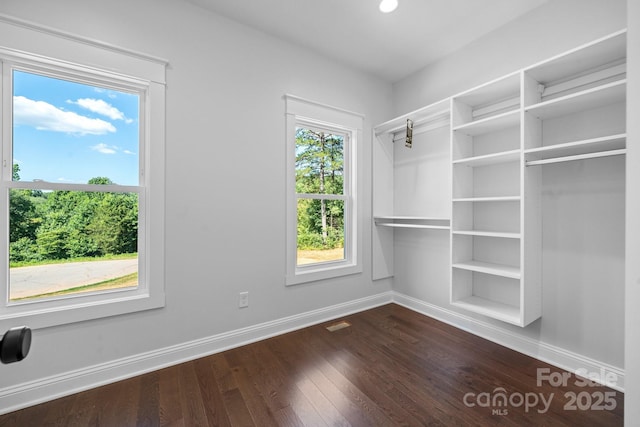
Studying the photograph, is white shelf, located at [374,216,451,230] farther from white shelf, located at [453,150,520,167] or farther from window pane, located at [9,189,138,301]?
window pane, located at [9,189,138,301]

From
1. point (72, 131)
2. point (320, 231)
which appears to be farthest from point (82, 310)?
point (320, 231)

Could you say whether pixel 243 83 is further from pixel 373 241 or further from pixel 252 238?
pixel 373 241

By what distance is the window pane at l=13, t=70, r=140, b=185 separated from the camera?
177 centimetres

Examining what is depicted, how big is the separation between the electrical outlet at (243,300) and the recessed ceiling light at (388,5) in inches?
104

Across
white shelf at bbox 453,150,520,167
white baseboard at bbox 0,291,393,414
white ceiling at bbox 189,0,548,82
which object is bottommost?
white baseboard at bbox 0,291,393,414

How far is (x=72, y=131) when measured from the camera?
1.91 m

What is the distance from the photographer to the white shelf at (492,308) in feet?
7.02

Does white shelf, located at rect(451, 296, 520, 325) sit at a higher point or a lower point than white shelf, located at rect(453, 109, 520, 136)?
lower

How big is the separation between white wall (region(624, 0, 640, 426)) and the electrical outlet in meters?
2.39

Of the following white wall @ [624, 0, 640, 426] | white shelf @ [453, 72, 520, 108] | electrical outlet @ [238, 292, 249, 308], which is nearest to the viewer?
white wall @ [624, 0, 640, 426]

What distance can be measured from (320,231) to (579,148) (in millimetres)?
2235

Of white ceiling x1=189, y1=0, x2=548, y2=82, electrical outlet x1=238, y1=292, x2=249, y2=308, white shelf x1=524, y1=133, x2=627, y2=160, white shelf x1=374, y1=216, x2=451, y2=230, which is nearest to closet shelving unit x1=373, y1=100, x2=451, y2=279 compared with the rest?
white shelf x1=374, y1=216, x2=451, y2=230

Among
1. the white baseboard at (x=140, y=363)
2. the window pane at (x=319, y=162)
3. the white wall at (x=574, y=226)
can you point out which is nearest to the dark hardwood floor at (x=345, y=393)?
the white baseboard at (x=140, y=363)

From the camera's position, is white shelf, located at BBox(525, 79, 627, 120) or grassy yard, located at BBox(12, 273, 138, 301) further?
grassy yard, located at BBox(12, 273, 138, 301)
